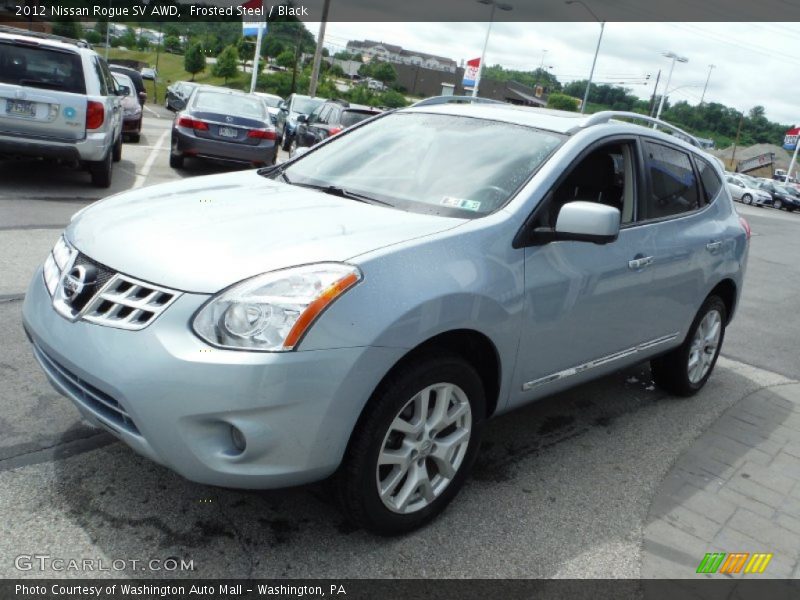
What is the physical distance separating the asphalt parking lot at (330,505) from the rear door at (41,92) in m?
4.60

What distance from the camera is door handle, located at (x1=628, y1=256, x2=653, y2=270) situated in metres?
3.92

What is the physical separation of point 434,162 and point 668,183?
1.57 meters

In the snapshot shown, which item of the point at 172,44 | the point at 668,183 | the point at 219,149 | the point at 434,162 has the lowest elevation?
the point at 219,149

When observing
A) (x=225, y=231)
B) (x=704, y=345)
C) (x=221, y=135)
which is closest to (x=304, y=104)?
(x=221, y=135)

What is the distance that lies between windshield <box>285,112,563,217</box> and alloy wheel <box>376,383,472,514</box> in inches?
32.9

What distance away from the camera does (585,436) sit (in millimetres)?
4379

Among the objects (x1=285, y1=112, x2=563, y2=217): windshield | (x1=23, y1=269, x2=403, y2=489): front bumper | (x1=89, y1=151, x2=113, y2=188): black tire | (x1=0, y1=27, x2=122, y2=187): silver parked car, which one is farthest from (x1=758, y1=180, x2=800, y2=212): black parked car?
(x1=23, y1=269, x2=403, y2=489): front bumper

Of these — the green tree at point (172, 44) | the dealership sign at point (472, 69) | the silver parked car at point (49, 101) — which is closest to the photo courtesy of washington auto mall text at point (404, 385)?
the silver parked car at point (49, 101)

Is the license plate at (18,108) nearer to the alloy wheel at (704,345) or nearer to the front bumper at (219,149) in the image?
the front bumper at (219,149)

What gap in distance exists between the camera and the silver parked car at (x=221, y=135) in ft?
41.4

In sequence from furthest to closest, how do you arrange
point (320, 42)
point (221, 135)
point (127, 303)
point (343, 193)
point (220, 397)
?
point (320, 42)
point (221, 135)
point (343, 193)
point (127, 303)
point (220, 397)

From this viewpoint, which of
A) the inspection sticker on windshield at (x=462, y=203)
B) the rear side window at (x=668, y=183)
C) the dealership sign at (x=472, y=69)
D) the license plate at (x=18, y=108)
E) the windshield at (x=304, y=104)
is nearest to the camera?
the inspection sticker on windshield at (x=462, y=203)

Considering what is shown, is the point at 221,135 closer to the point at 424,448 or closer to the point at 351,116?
the point at 351,116

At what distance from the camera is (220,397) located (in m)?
2.43
